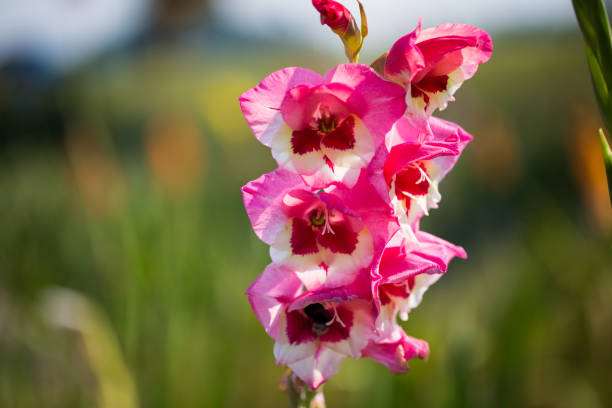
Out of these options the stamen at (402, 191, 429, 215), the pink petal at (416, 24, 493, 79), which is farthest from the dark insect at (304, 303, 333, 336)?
the pink petal at (416, 24, 493, 79)

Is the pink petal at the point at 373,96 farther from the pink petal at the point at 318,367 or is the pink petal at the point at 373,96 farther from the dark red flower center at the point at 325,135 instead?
the pink petal at the point at 318,367

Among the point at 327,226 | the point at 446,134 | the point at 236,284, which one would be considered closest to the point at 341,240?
the point at 327,226

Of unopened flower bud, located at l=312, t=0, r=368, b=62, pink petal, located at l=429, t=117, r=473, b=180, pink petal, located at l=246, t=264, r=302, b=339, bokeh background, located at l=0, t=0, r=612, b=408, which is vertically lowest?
bokeh background, located at l=0, t=0, r=612, b=408

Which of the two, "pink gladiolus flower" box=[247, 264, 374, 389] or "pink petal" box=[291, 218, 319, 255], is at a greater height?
"pink petal" box=[291, 218, 319, 255]

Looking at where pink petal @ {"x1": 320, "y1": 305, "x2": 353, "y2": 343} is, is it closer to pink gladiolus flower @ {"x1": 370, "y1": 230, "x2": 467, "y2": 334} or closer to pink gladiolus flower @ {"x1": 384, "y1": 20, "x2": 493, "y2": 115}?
pink gladiolus flower @ {"x1": 370, "y1": 230, "x2": 467, "y2": 334}

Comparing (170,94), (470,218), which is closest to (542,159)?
(470,218)

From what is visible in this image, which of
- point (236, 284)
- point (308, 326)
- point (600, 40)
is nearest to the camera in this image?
point (600, 40)

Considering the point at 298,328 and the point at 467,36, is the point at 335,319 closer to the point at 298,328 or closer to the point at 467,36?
the point at 298,328
